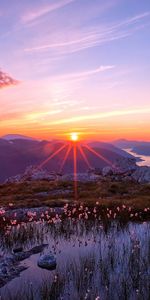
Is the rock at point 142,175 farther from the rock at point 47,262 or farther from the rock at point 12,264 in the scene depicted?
the rock at point 47,262

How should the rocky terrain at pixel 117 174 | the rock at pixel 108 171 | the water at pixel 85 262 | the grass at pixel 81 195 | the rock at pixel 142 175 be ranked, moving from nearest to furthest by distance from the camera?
the water at pixel 85 262
the grass at pixel 81 195
the rock at pixel 142 175
the rocky terrain at pixel 117 174
the rock at pixel 108 171

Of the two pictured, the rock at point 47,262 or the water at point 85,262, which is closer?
the water at point 85,262

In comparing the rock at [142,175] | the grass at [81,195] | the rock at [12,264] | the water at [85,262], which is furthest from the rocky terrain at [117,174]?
the rock at [12,264]

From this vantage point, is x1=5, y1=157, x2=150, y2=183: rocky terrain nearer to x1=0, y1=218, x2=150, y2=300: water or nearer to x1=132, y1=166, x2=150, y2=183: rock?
x1=132, y1=166, x2=150, y2=183: rock

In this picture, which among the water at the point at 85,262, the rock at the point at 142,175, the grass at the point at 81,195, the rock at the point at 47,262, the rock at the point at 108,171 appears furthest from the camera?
the rock at the point at 108,171

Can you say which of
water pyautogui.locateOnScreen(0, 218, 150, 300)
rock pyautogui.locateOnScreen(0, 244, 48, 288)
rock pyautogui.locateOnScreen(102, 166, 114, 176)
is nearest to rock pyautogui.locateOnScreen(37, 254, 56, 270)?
water pyautogui.locateOnScreen(0, 218, 150, 300)

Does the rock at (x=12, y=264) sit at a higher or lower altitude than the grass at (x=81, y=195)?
higher

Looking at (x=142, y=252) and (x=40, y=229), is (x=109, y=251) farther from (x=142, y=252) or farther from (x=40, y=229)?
(x=40, y=229)

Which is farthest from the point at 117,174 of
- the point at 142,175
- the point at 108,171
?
the point at 142,175
